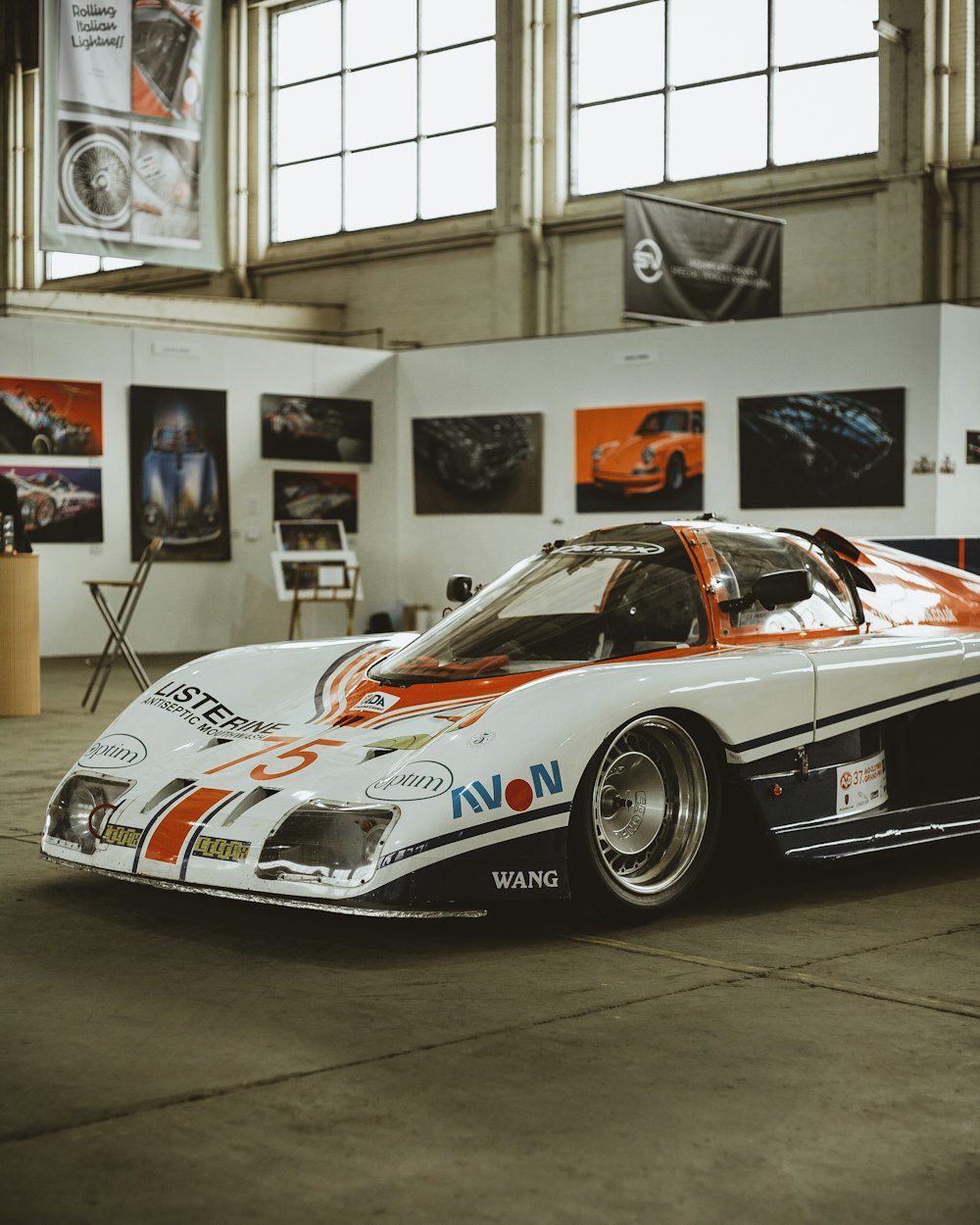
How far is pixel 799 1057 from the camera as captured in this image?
11.2 ft

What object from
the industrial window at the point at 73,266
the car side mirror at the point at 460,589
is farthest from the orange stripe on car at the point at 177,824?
the industrial window at the point at 73,266

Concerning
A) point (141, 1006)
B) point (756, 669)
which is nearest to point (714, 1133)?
point (141, 1006)

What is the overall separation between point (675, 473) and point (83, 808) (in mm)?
11510

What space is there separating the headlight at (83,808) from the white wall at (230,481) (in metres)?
11.0

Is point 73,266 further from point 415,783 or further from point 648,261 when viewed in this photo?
point 415,783

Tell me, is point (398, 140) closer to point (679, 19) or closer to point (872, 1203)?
point (679, 19)

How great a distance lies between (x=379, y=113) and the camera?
74.0 ft

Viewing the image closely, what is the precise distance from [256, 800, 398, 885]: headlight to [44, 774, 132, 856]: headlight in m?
0.72

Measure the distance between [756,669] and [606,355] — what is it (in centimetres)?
1156

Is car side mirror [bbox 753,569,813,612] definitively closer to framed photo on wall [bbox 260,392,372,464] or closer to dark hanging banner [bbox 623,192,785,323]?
dark hanging banner [bbox 623,192,785,323]

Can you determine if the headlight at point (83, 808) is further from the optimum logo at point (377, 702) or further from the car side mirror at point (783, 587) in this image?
the car side mirror at point (783, 587)

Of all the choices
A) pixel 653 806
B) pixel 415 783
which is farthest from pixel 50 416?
pixel 415 783

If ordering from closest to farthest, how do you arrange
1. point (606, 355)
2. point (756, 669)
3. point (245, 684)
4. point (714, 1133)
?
point (714, 1133) < point (756, 669) < point (245, 684) < point (606, 355)

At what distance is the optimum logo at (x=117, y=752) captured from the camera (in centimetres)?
493
